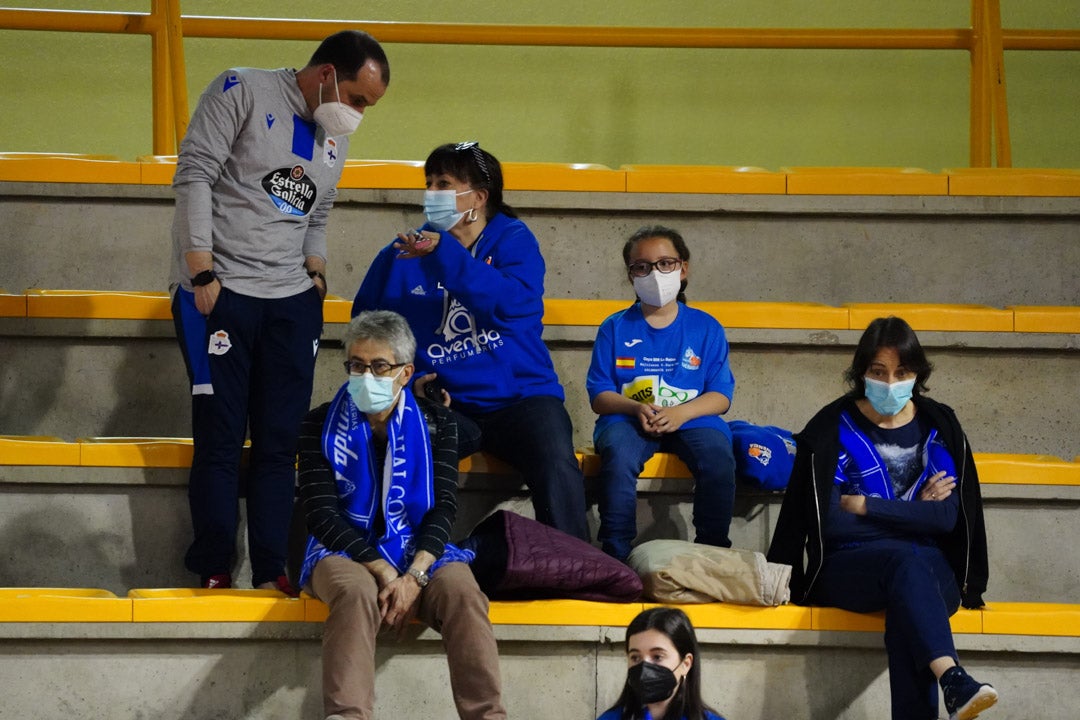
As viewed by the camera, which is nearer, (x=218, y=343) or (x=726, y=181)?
(x=218, y=343)

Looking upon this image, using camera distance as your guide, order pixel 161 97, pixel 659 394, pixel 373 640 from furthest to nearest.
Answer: pixel 161 97, pixel 659 394, pixel 373 640

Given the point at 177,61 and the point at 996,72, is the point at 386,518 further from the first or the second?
the point at 996,72

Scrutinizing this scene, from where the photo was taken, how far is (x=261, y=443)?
11.5ft

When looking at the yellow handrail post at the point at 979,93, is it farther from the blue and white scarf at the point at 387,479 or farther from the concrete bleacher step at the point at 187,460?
the blue and white scarf at the point at 387,479

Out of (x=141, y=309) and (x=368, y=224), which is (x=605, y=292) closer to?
(x=368, y=224)

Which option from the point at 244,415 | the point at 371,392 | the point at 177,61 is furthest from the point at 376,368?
the point at 177,61

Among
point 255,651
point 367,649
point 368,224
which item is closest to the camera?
point 367,649

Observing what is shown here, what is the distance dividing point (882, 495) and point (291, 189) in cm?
171

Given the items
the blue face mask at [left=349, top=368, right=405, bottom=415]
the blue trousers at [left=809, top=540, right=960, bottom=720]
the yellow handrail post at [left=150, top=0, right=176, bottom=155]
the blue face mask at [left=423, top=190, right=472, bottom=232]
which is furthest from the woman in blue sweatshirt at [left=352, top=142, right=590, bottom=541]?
the yellow handrail post at [left=150, top=0, right=176, bottom=155]

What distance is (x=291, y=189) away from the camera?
3.65 metres

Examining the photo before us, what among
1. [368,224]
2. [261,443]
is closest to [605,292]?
[368,224]

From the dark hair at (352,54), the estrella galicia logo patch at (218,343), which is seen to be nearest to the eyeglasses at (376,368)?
the estrella galicia logo patch at (218,343)

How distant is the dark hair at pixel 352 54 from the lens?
3584 millimetres

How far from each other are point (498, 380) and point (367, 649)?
959 mm
